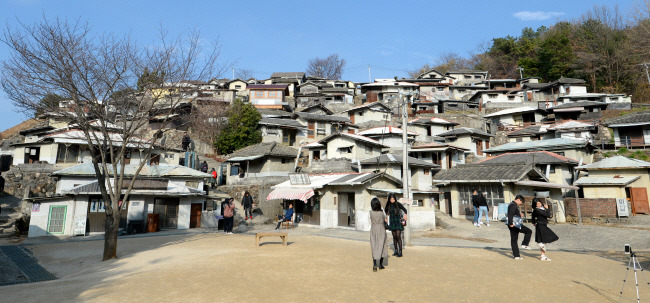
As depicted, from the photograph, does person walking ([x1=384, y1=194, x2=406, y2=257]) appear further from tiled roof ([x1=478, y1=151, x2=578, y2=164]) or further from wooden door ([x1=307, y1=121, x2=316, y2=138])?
wooden door ([x1=307, y1=121, x2=316, y2=138])

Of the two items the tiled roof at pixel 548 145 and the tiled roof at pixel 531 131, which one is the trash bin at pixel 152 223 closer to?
the tiled roof at pixel 548 145

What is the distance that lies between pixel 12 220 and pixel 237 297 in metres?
29.6

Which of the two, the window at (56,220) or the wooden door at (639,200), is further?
the wooden door at (639,200)

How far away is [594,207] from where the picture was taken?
2230 cm

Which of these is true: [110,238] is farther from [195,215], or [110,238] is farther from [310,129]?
[310,129]

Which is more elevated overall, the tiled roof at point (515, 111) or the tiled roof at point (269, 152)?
the tiled roof at point (515, 111)

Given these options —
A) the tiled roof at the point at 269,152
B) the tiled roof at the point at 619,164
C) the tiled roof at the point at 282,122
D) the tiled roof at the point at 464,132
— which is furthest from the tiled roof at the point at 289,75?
the tiled roof at the point at 619,164

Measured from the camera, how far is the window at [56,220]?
2031 cm

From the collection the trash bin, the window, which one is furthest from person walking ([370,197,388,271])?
the window

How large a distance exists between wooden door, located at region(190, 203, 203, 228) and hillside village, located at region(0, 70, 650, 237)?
7cm

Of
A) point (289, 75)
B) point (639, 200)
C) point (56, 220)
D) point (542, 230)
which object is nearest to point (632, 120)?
point (639, 200)

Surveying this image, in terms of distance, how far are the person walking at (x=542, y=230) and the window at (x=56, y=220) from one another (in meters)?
25.1

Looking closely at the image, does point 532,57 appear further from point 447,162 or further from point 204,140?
point 204,140

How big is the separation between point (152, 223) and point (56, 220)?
538cm
